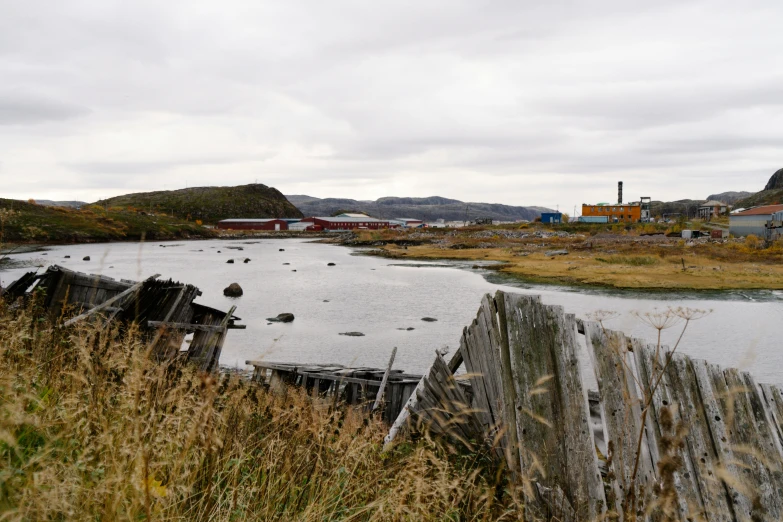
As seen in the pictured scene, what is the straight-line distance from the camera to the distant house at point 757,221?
230 ft

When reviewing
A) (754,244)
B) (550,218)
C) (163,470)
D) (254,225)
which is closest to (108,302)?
(163,470)

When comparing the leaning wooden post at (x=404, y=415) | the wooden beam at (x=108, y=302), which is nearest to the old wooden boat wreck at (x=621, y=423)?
the leaning wooden post at (x=404, y=415)

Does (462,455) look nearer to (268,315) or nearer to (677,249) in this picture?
(268,315)

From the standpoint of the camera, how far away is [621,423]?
420 cm

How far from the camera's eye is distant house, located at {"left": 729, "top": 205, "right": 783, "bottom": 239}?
70.2 meters

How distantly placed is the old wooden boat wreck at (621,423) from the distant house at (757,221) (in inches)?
3013

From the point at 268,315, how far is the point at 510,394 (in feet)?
80.8

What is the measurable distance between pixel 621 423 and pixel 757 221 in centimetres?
9150

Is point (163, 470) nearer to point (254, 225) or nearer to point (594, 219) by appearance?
point (594, 219)

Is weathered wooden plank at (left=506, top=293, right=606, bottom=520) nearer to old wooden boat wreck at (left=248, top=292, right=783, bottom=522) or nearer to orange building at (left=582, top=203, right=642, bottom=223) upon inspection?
old wooden boat wreck at (left=248, top=292, right=783, bottom=522)

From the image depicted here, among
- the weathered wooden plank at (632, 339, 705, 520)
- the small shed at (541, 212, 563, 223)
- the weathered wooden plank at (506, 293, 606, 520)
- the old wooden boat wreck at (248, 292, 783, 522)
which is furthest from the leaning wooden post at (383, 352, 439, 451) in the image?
the small shed at (541, 212, 563, 223)

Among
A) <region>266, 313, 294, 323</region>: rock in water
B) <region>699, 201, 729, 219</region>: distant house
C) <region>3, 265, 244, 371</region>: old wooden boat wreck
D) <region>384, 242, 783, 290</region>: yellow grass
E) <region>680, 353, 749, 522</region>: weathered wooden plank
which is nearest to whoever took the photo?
<region>680, 353, 749, 522</region>: weathered wooden plank

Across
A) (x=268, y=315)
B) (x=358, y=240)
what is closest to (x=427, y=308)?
(x=268, y=315)

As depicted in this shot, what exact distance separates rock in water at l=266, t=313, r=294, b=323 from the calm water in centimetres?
47
